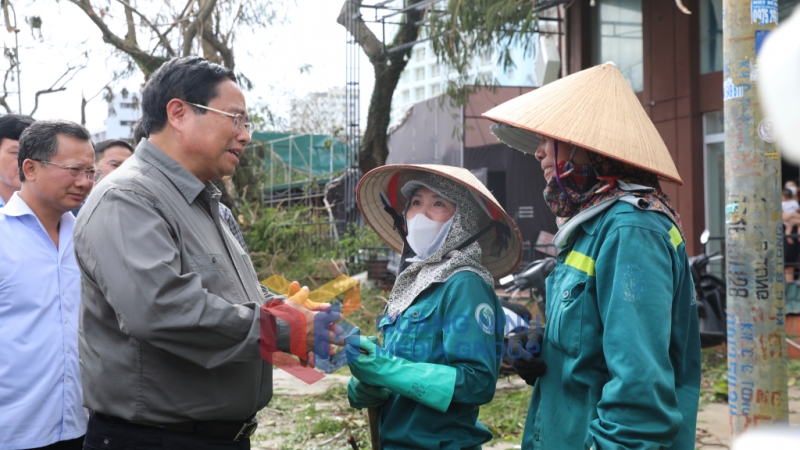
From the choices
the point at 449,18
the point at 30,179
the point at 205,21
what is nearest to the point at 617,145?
the point at 30,179

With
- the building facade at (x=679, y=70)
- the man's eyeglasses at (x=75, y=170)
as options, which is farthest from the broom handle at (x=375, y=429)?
the building facade at (x=679, y=70)

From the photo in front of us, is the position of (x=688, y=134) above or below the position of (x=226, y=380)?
above

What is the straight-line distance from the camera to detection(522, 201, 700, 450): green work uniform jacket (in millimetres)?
1936

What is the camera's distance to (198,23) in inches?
445

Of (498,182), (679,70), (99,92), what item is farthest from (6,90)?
(679,70)

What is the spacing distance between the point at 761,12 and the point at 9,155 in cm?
339

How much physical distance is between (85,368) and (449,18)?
874 centimetres

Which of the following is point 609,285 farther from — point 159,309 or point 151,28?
point 151,28

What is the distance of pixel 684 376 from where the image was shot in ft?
7.36

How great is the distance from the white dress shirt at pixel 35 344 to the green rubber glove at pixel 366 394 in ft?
3.51

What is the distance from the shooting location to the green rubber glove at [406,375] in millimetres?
2410

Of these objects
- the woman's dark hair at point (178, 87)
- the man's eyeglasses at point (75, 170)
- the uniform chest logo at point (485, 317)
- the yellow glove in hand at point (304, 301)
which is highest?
the woman's dark hair at point (178, 87)

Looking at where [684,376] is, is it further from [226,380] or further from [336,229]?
[336,229]

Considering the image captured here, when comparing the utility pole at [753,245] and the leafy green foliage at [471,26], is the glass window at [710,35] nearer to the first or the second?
the leafy green foliage at [471,26]
